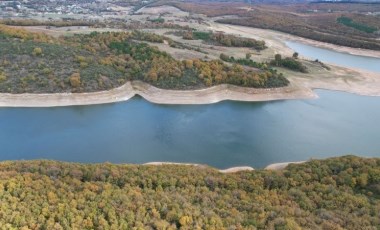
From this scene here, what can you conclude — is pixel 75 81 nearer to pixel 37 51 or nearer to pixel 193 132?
pixel 37 51

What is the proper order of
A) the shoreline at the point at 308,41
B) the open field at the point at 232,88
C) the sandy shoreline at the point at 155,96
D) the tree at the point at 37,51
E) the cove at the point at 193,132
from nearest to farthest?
1. the cove at the point at 193,132
2. the sandy shoreline at the point at 155,96
3. the open field at the point at 232,88
4. the tree at the point at 37,51
5. the shoreline at the point at 308,41

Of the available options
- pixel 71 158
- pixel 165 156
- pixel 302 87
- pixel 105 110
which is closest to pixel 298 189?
pixel 165 156

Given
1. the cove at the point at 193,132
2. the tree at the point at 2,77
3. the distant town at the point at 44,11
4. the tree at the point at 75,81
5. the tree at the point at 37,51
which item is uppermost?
the tree at the point at 37,51

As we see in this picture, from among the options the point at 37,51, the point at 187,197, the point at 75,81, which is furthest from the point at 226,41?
the point at 187,197

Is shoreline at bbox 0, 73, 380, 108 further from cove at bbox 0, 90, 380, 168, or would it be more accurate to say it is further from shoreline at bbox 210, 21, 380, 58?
shoreline at bbox 210, 21, 380, 58

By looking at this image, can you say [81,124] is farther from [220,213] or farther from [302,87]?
[302,87]

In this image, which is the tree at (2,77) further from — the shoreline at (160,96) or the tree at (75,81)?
the tree at (75,81)

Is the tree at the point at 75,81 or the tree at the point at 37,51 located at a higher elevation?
the tree at the point at 37,51

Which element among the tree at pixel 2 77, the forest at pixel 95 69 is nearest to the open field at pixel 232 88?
the forest at pixel 95 69
